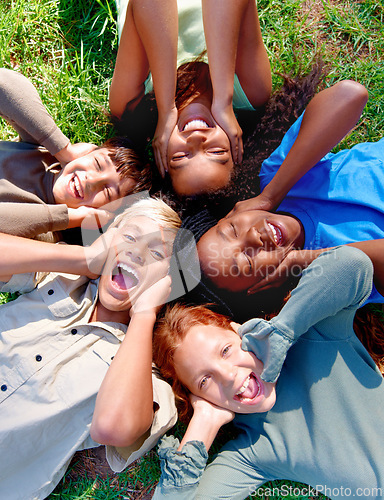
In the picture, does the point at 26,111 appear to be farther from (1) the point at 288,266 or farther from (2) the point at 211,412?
(2) the point at 211,412

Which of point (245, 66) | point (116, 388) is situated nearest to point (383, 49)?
point (245, 66)

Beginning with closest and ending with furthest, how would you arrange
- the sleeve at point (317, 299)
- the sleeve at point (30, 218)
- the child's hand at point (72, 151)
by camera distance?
1. the sleeve at point (317, 299)
2. the sleeve at point (30, 218)
3. the child's hand at point (72, 151)

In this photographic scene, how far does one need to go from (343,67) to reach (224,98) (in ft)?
3.12

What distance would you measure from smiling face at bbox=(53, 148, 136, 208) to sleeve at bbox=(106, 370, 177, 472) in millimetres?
1089

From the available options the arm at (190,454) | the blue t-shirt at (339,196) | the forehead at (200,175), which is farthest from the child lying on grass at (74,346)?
the blue t-shirt at (339,196)

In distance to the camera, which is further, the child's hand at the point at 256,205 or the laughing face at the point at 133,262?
the child's hand at the point at 256,205

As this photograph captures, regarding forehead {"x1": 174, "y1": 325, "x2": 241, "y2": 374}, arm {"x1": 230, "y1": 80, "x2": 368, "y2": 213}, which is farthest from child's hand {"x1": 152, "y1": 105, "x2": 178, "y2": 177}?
forehead {"x1": 174, "y1": 325, "x2": 241, "y2": 374}

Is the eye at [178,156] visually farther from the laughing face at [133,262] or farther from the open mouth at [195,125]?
the laughing face at [133,262]

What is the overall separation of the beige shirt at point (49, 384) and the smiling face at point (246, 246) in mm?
622

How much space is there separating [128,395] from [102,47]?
86.1 inches

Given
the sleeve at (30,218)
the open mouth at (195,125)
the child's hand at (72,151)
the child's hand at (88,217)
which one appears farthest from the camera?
the child's hand at (72,151)

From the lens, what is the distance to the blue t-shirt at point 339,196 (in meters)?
2.18

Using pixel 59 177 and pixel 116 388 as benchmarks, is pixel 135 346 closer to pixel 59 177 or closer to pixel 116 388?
pixel 116 388

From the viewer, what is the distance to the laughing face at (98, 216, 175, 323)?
7.00 feet
